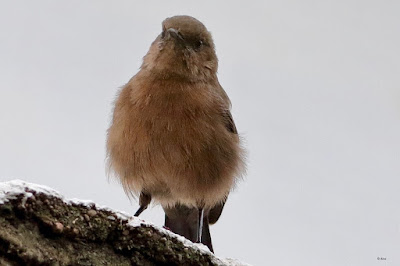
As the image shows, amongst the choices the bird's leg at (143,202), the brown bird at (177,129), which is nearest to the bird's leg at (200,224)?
the brown bird at (177,129)

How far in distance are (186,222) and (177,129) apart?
39.2 inches

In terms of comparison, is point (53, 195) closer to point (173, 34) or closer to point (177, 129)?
point (177, 129)

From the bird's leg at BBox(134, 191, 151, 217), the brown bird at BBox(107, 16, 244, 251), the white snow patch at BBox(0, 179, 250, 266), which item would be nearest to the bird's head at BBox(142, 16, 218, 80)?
the brown bird at BBox(107, 16, 244, 251)

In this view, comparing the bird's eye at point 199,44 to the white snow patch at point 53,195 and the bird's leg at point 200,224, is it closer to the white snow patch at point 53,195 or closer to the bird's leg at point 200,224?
the bird's leg at point 200,224

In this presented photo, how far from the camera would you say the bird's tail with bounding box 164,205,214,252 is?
4602mm

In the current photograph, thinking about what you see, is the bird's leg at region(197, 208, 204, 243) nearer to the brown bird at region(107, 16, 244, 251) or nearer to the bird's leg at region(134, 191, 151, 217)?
the brown bird at region(107, 16, 244, 251)

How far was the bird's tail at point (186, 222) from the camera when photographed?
460 cm

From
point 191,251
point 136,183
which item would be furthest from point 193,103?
point 191,251

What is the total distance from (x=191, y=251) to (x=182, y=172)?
6.97 ft

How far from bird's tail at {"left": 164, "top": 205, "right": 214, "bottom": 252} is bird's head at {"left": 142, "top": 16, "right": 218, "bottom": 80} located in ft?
3.14

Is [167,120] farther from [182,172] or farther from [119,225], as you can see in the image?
[119,225]

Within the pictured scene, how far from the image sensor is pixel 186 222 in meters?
4.71

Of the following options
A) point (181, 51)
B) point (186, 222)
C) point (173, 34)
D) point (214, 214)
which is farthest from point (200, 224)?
point (173, 34)

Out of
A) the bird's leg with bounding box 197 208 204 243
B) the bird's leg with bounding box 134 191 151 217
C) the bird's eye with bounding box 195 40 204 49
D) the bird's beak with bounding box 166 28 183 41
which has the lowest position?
the bird's leg with bounding box 197 208 204 243
